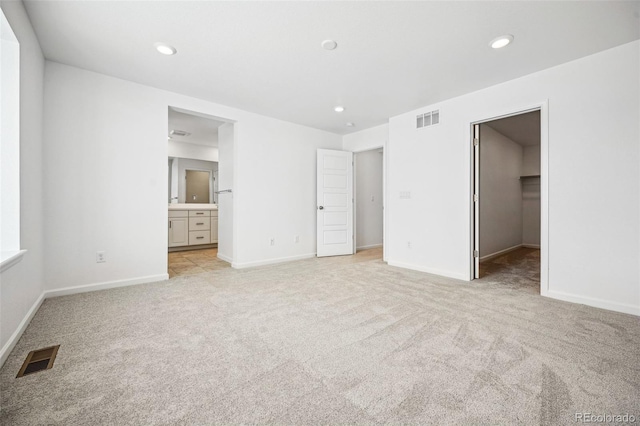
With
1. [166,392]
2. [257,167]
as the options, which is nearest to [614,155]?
[166,392]

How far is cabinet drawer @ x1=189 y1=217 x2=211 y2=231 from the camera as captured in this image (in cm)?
605

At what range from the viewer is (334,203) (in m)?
5.38

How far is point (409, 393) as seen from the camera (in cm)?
139

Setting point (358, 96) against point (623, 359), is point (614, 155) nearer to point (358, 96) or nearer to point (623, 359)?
point (623, 359)

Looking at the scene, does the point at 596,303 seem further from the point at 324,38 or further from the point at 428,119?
the point at 324,38

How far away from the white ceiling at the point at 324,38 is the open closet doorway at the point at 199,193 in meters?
1.14

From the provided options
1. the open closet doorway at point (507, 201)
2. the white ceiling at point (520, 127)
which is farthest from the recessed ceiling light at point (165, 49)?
the white ceiling at point (520, 127)

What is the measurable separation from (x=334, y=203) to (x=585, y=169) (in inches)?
142

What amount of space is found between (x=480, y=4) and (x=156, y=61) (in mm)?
3073

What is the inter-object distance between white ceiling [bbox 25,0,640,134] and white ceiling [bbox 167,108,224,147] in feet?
3.95

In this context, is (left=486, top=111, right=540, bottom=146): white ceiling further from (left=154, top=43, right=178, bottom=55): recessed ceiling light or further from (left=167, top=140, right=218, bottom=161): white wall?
(left=167, top=140, right=218, bottom=161): white wall

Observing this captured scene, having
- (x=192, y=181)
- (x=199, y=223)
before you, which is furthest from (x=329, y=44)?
(x=192, y=181)

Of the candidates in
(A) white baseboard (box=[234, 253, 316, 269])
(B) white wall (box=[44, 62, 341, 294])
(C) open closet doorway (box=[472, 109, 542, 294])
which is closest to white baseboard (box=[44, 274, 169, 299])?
(B) white wall (box=[44, 62, 341, 294])

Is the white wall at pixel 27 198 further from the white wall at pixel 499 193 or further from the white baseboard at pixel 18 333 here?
the white wall at pixel 499 193
